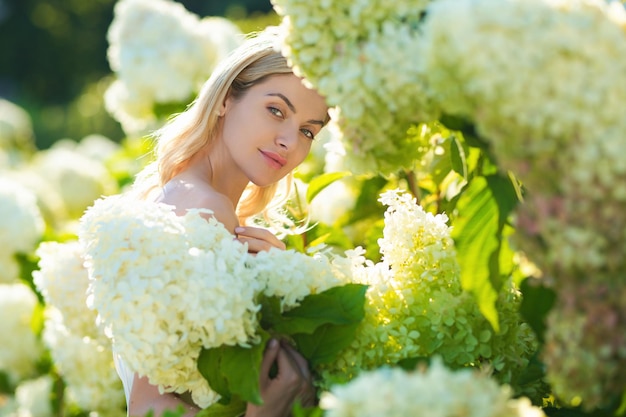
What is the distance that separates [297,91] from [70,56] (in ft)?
70.2

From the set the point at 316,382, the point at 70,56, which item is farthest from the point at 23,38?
the point at 316,382

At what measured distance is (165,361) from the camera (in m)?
1.73

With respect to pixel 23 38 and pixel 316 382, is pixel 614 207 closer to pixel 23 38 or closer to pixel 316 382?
pixel 316 382

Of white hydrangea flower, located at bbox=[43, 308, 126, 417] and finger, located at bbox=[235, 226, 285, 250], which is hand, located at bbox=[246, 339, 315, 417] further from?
white hydrangea flower, located at bbox=[43, 308, 126, 417]

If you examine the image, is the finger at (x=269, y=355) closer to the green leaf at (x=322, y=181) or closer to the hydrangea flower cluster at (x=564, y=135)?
the hydrangea flower cluster at (x=564, y=135)

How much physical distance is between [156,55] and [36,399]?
1742 mm

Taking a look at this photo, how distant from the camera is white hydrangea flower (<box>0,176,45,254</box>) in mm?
4238

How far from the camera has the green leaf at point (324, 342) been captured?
1826 mm

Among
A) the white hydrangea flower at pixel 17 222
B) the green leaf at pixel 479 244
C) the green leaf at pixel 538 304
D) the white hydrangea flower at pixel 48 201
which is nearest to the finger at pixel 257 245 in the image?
the green leaf at pixel 479 244

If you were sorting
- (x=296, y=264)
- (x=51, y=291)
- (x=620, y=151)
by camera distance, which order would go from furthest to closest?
(x=51, y=291) < (x=296, y=264) < (x=620, y=151)

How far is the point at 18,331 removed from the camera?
3.93 meters

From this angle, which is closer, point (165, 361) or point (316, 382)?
point (165, 361)

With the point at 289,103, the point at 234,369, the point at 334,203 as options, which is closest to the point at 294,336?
the point at 234,369

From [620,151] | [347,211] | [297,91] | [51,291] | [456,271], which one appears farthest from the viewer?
[347,211]
